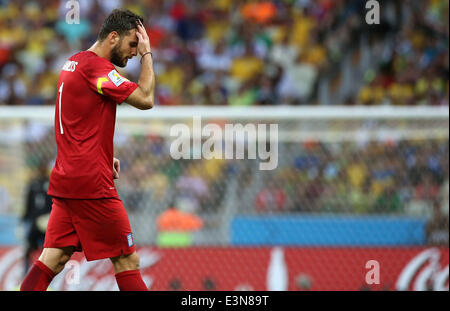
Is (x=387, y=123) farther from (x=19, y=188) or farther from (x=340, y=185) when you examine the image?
(x=19, y=188)

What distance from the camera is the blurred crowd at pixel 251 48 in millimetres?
11188

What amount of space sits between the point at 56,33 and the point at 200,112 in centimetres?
631

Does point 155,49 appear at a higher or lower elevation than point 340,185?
higher

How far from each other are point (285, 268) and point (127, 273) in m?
2.94

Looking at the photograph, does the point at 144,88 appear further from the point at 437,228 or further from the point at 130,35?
the point at 437,228

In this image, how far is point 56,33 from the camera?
41.0ft

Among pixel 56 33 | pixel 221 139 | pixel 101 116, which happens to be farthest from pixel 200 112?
pixel 56 33

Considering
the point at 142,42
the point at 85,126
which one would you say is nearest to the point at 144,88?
the point at 142,42

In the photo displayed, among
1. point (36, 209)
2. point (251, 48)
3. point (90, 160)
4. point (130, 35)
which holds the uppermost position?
point (251, 48)

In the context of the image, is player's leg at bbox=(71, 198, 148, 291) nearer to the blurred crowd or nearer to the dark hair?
the dark hair

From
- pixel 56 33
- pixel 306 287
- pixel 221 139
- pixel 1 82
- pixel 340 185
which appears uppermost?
pixel 56 33

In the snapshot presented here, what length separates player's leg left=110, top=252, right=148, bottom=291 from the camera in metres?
4.20

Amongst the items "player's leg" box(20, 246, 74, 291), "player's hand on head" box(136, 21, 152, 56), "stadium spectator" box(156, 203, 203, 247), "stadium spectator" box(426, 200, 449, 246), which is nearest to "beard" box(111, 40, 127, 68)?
"player's hand on head" box(136, 21, 152, 56)

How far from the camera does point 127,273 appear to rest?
4.21 metres
